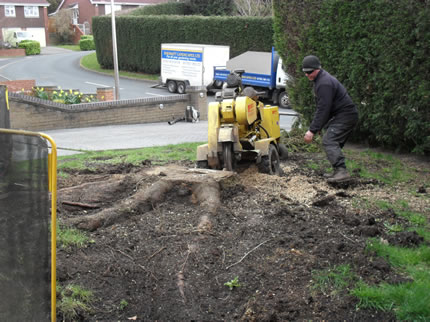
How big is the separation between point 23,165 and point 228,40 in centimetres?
3314

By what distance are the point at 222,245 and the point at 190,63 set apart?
A: 85.5 feet

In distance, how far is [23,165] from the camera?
10.5 ft

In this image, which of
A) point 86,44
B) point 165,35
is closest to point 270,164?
point 165,35

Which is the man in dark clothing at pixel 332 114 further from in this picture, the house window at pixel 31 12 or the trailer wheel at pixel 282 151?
the house window at pixel 31 12

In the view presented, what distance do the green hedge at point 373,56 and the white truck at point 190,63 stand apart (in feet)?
57.1

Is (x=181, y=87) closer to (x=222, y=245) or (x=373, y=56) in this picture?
(x=373, y=56)

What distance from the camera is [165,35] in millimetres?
38531

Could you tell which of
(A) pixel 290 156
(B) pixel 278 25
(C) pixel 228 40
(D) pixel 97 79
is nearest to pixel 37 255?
(A) pixel 290 156

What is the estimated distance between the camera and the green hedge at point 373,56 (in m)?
9.70

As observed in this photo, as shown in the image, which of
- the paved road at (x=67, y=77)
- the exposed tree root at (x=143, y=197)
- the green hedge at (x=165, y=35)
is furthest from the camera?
the green hedge at (x=165, y=35)

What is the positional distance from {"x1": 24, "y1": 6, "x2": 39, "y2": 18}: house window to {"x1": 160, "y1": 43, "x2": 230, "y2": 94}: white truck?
4510 cm

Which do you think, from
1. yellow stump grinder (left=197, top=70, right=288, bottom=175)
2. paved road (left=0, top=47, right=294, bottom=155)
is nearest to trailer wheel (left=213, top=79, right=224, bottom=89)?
paved road (left=0, top=47, right=294, bottom=155)

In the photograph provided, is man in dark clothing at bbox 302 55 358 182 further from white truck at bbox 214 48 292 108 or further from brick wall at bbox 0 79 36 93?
white truck at bbox 214 48 292 108

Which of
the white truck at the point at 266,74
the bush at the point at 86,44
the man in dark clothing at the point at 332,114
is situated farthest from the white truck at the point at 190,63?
the bush at the point at 86,44
